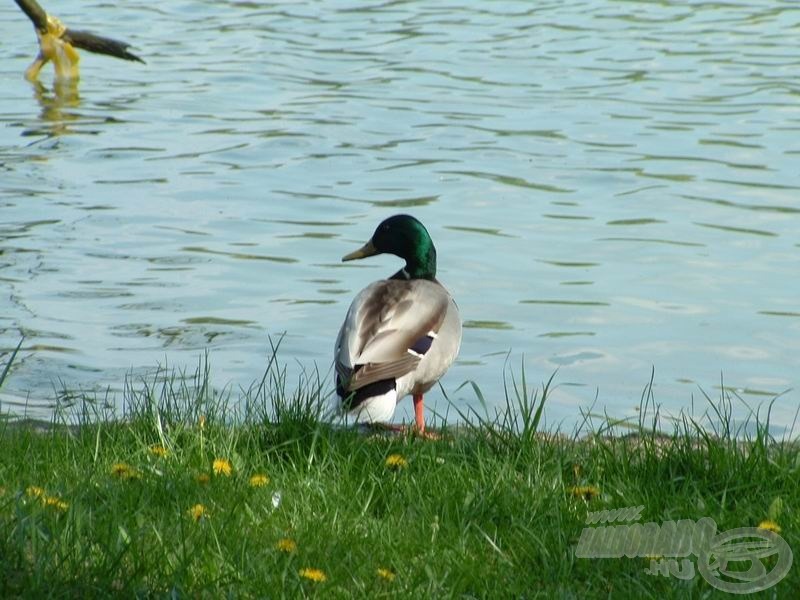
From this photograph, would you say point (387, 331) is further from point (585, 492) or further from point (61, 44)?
point (61, 44)

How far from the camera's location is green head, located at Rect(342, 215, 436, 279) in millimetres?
7328

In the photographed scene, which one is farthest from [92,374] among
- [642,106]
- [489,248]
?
[642,106]

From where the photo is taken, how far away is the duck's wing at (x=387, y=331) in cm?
592

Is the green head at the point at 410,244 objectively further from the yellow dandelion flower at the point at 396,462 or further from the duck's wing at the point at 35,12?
the duck's wing at the point at 35,12

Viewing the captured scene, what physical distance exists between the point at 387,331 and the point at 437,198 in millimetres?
5572

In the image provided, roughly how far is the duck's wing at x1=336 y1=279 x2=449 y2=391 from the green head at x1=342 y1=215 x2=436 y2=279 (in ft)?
2.22

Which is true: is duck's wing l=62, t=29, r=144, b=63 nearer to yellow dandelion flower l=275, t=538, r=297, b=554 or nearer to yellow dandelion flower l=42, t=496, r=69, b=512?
yellow dandelion flower l=42, t=496, r=69, b=512

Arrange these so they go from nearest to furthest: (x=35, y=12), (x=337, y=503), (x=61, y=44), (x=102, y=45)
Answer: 1. (x=337, y=503)
2. (x=35, y=12)
3. (x=102, y=45)
4. (x=61, y=44)

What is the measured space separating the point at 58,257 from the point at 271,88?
19.3ft

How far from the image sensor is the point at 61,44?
15.8 m

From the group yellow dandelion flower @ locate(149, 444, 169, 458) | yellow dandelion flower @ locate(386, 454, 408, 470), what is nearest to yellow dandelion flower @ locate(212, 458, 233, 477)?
yellow dandelion flower @ locate(149, 444, 169, 458)

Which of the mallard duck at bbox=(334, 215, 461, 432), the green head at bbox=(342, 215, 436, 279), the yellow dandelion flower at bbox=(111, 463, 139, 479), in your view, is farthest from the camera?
the green head at bbox=(342, 215, 436, 279)

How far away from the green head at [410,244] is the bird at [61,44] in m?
8.28

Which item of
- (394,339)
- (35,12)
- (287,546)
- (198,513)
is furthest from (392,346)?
(35,12)
